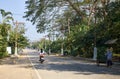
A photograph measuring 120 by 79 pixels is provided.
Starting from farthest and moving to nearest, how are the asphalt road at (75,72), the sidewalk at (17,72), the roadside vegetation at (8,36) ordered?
the roadside vegetation at (8,36) < the sidewalk at (17,72) < the asphalt road at (75,72)

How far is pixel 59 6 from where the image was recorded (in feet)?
217

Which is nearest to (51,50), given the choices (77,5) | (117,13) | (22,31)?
(22,31)

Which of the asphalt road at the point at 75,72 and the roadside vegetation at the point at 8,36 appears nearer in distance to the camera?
the asphalt road at the point at 75,72

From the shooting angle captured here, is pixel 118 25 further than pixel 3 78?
Yes

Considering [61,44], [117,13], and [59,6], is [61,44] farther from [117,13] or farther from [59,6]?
[117,13]

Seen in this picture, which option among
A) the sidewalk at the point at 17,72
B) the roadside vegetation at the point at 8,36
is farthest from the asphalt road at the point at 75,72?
the roadside vegetation at the point at 8,36

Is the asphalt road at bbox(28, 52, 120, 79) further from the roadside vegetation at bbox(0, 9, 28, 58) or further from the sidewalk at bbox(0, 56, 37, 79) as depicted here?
the roadside vegetation at bbox(0, 9, 28, 58)

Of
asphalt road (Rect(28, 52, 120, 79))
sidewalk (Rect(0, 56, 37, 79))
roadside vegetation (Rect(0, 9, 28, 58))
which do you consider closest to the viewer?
asphalt road (Rect(28, 52, 120, 79))

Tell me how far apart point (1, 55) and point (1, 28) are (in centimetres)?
460

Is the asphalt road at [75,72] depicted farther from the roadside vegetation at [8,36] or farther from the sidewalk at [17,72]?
the roadside vegetation at [8,36]

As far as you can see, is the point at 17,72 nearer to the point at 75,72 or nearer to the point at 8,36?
the point at 75,72

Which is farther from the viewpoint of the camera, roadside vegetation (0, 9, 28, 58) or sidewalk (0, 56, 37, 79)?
roadside vegetation (0, 9, 28, 58)

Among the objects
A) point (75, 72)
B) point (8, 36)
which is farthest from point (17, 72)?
point (8, 36)

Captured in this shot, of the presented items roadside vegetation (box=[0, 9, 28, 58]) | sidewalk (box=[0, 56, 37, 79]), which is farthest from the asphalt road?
roadside vegetation (box=[0, 9, 28, 58])
